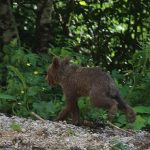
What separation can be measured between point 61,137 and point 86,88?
3.42 ft

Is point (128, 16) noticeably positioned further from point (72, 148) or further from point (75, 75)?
point (72, 148)

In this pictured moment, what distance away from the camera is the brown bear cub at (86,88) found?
7.02 m

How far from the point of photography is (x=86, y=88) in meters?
7.23

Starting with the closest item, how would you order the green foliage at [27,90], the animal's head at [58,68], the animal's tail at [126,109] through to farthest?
1. the animal's tail at [126,109]
2. the animal's head at [58,68]
3. the green foliage at [27,90]

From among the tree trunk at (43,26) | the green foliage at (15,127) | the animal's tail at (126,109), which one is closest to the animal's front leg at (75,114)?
the animal's tail at (126,109)

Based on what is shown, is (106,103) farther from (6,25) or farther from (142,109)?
(6,25)

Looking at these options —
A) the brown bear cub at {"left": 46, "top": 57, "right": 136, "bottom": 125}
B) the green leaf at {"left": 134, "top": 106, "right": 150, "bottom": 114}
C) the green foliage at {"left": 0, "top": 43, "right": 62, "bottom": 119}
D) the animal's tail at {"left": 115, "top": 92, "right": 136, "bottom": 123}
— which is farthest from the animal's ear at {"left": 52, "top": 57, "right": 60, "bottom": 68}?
the green leaf at {"left": 134, "top": 106, "right": 150, "bottom": 114}

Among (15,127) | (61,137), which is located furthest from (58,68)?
(61,137)

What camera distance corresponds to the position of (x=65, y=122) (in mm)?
7336

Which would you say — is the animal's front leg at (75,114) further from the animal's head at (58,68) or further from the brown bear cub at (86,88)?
the animal's head at (58,68)

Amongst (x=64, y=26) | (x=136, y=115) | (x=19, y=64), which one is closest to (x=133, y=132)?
(x=136, y=115)

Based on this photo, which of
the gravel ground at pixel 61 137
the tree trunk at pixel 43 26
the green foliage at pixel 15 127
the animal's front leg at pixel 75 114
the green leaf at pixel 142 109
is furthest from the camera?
the tree trunk at pixel 43 26

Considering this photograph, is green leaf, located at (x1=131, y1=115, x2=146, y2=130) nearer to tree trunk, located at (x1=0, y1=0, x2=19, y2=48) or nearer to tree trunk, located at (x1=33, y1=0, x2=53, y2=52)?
tree trunk, located at (x1=0, y1=0, x2=19, y2=48)

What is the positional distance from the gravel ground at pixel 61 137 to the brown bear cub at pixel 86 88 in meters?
0.29
